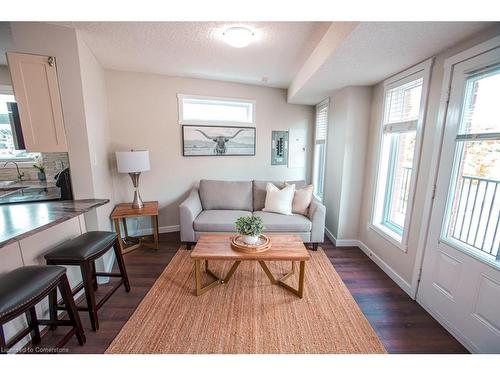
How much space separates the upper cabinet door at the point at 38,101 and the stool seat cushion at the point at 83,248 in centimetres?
87

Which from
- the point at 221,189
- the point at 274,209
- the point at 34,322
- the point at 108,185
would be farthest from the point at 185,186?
the point at 34,322

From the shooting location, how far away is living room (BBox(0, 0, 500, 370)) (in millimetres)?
1429

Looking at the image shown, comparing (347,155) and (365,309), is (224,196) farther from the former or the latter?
(365,309)

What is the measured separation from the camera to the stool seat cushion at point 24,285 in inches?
41.3

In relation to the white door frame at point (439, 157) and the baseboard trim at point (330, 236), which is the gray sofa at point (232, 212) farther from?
the white door frame at point (439, 157)

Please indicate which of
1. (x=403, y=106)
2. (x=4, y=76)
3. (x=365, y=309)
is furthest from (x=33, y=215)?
(x=403, y=106)

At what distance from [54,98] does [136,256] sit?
1.93 m

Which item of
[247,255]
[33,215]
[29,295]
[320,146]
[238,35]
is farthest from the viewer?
[320,146]

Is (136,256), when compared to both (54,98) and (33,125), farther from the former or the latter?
(54,98)

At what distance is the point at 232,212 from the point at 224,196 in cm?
33

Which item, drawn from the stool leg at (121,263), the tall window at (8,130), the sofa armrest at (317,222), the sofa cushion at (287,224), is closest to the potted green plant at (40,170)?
the tall window at (8,130)

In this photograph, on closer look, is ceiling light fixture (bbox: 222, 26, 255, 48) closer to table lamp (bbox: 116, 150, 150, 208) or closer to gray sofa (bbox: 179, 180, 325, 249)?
table lamp (bbox: 116, 150, 150, 208)

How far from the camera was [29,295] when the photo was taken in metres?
1.11

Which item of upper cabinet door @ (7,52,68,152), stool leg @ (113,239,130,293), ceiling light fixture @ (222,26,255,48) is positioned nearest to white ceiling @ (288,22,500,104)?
ceiling light fixture @ (222,26,255,48)
